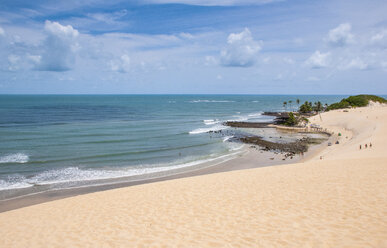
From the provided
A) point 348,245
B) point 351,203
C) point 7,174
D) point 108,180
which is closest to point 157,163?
point 108,180

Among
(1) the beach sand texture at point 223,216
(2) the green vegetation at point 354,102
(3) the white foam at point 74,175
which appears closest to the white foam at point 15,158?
(3) the white foam at point 74,175

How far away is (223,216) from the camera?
9555mm

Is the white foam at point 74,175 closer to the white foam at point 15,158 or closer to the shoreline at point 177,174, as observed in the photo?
the shoreline at point 177,174

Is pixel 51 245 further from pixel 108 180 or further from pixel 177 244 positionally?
pixel 108 180

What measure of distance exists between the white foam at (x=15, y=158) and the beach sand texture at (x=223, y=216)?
1490 centimetres

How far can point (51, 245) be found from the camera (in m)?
8.14

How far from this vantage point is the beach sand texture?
7707 millimetres

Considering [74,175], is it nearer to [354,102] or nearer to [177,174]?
[177,174]

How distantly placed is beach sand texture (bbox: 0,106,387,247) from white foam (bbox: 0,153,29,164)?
14896 millimetres

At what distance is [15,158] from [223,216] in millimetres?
25494

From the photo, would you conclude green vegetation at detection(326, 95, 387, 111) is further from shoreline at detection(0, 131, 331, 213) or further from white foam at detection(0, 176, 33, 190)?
white foam at detection(0, 176, 33, 190)

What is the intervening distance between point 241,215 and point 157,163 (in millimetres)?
17356

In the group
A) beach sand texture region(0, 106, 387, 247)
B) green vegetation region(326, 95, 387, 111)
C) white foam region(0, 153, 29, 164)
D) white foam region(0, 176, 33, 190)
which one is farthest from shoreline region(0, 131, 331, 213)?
green vegetation region(326, 95, 387, 111)

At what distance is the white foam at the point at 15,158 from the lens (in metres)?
24.1
